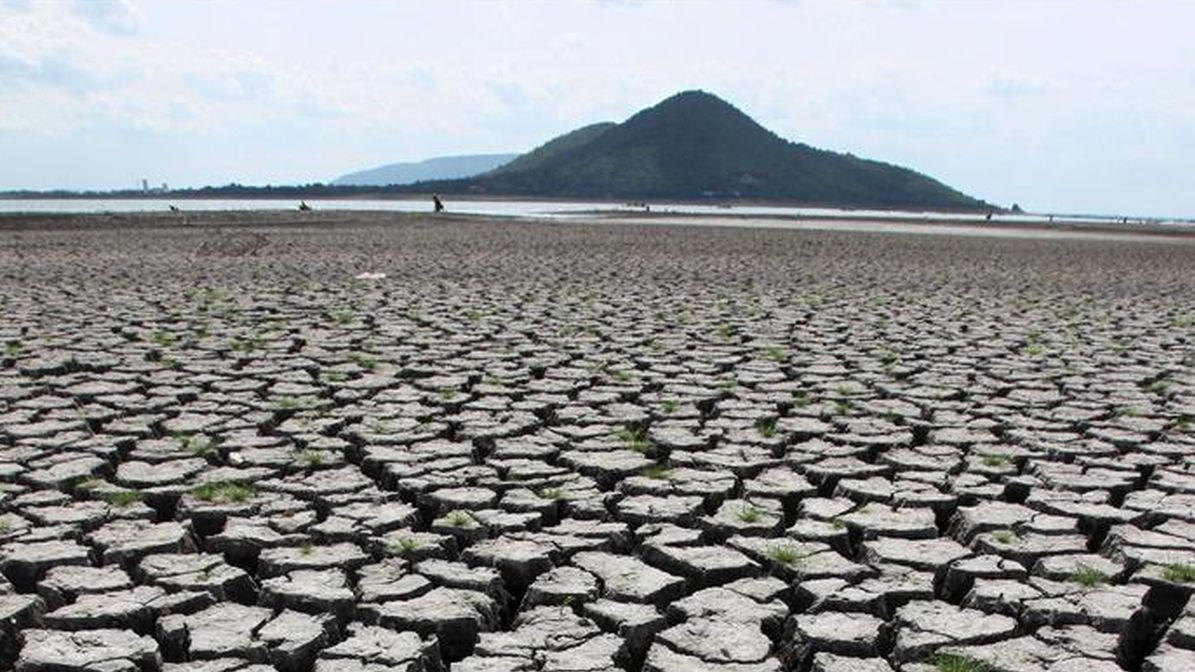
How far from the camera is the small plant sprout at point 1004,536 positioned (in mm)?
3510

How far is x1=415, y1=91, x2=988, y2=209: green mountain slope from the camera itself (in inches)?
4926

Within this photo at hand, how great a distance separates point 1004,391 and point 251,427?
3.91m

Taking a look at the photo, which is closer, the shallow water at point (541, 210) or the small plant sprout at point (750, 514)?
the small plant sprout at point (750, 514)

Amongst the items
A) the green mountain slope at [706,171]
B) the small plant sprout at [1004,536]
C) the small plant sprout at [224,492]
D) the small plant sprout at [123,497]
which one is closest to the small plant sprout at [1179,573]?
the small plant sprout at [1004,536]

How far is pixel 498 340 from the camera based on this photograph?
7.88 metres

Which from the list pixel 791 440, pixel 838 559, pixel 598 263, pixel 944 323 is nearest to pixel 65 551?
pixel 838 559

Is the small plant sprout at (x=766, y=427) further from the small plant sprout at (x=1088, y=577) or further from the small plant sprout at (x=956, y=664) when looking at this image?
the small plant sprout at (x=956, y=664)

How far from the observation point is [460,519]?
3637mm

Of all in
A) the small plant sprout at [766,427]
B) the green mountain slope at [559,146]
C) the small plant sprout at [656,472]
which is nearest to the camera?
the small plant sprout at [656,472]

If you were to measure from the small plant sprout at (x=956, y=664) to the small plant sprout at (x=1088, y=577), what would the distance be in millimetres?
703

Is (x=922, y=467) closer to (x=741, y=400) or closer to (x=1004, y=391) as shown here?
(x=741, y=400)

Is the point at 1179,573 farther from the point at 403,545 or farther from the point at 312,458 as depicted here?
the point at 312,458

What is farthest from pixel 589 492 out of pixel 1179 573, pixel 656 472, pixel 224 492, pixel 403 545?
pixel 1179 573

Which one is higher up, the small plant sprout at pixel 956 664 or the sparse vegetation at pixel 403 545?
the sparse vegetation at pixel 403 545
